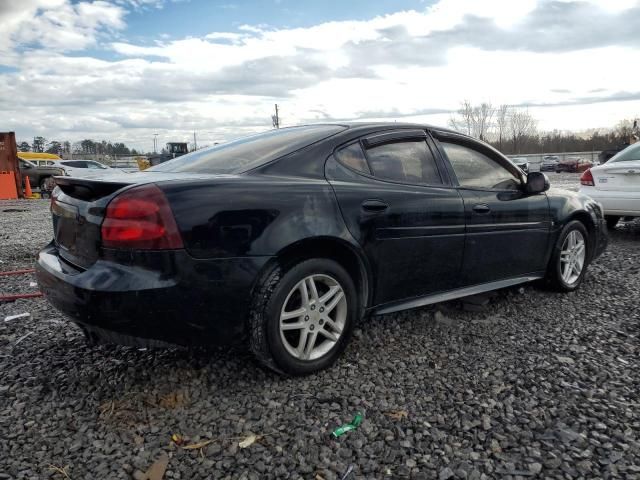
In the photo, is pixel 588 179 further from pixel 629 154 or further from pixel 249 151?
pixel 249 151

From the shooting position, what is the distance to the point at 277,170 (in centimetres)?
281

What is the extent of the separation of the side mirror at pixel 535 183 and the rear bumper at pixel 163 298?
7.96 feet

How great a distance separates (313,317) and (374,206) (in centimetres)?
74

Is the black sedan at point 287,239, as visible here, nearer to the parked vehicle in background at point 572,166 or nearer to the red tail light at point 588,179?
the red tail light at point 588,179

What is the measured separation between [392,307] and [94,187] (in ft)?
6.04

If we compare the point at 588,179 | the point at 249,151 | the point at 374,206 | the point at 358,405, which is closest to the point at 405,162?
the point at 374,206

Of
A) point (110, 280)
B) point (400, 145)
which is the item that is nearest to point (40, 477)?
point (110, 280)

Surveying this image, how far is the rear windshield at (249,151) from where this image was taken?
2934 millimetres

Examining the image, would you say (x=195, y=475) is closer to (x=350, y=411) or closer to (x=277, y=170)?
(x=350, y=411)

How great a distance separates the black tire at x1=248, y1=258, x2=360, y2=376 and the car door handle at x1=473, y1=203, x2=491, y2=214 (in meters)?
1.22

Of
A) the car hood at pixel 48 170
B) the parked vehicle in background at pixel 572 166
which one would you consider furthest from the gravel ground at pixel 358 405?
the parked vehicle in background at pixel 572 166

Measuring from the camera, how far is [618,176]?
673 cm

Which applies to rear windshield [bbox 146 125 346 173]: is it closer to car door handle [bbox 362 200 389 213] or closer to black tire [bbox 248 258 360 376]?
car door handle [bbox 362 200 389 213]

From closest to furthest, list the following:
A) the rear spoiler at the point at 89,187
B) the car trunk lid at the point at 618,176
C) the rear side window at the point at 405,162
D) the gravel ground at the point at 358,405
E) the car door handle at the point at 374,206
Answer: the gravel ground at the point at 358,405 → the rear spoiler at the point at 89,187 → the car door handle at the point at 374,206 → the rear side window at the point at 405,162 → the car trunk lid at the point at 618,176
